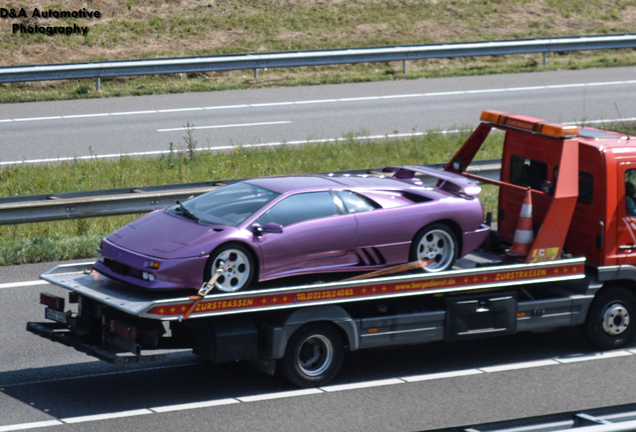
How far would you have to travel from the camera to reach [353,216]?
9008 millimetres

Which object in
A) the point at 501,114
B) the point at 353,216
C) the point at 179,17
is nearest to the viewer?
the point at 353,216

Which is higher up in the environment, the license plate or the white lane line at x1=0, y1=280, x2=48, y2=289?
the license plate

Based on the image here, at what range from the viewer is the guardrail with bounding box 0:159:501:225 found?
12.5 meters

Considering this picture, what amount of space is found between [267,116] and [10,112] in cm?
593

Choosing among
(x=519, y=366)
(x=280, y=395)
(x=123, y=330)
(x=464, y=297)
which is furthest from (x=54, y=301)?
(x=519, y=366)

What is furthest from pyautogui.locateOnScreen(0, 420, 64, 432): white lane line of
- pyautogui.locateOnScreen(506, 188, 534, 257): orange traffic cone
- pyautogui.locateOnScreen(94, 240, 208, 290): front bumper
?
pyautogui.locateOnScreen(506, 188, 534, 257): orange traffic cone

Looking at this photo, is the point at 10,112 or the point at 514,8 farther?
the point at 514,8

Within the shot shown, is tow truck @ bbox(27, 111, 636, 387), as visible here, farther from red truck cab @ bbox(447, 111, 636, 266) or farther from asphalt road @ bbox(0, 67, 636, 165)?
asphalt road @ bbox(0, 67, 636, 165)

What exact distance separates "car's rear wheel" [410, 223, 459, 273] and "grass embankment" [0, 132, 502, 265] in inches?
219

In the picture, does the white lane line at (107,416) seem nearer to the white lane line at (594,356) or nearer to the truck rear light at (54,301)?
the truck rear light at (54,301)

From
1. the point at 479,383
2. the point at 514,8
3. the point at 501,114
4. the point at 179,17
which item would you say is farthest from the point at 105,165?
the point at 514,8

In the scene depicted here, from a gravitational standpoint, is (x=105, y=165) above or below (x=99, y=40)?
below

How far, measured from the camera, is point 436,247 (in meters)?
9.49

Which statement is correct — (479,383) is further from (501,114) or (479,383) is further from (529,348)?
(501,114)
